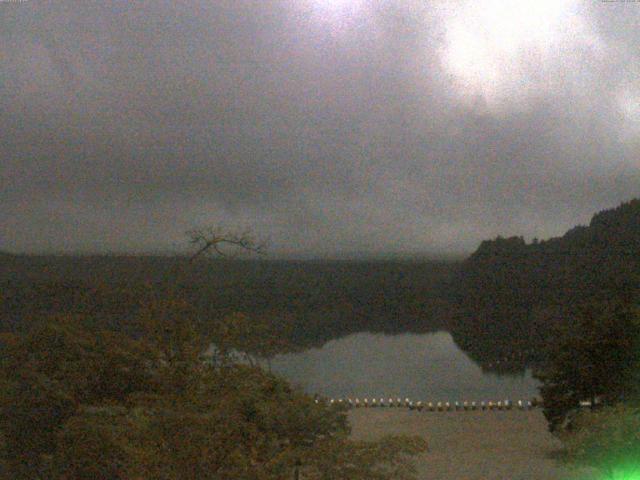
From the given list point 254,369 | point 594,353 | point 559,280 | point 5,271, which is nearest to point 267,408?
point 254,369

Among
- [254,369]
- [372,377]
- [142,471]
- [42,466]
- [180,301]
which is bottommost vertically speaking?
[372,377]

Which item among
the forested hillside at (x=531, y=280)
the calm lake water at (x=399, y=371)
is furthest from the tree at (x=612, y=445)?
the forested hillside at (x=531, y=280)

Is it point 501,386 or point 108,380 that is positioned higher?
point 108,380

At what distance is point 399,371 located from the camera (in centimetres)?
3750

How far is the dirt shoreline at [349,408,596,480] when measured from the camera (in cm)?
1434

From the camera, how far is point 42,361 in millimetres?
10148

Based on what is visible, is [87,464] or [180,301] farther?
[180,301]

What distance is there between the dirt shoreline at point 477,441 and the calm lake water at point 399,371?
20.8 ft

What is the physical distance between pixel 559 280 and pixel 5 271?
3228 centimetres

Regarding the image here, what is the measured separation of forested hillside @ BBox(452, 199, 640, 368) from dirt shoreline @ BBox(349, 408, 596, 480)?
54.3 feet

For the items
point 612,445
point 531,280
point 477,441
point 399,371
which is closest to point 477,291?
point 531,280

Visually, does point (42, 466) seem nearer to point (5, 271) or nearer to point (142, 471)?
point (142, 471)

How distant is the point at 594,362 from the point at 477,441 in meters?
3.86

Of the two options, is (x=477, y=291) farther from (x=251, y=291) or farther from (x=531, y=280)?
(x=251, y=291)
